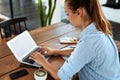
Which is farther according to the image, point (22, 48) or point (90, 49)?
point (22, 48)

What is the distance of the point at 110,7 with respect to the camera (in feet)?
15.5

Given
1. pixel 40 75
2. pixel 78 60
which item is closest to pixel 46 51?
pixel 40 75

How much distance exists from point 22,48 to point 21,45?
0.08ft

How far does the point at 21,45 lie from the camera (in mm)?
1574

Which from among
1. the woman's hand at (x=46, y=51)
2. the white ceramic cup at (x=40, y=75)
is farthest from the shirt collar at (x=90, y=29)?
the woman's hand at (x=46, y=51)

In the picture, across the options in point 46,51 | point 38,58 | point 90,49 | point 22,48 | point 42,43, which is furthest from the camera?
point 42,43

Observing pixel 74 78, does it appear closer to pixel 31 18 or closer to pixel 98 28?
pixel 98 28

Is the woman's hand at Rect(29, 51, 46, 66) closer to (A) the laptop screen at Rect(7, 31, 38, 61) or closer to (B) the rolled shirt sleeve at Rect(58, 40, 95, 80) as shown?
(A) the laptop screen at Rect(7, 31, 38, 61)

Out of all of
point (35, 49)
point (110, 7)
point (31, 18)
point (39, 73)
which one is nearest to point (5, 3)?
point (31, 18)

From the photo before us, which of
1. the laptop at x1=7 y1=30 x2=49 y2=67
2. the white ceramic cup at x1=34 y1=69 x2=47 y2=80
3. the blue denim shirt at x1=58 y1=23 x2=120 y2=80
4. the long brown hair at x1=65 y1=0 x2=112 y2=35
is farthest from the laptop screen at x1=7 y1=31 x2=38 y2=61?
the long brown hair at x1=65 y1=0 x2=112 y2=35

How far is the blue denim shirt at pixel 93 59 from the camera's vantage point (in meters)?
1.21

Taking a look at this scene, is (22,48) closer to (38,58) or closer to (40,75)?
(38,58)

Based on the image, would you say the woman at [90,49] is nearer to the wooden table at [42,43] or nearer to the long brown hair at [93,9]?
the long brown hair at [93,9]

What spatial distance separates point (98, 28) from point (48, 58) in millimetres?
544
